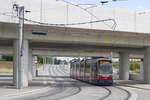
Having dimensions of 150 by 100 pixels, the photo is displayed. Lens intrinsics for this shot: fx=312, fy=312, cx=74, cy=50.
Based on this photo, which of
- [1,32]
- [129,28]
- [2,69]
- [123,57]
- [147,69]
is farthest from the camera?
[2,69]

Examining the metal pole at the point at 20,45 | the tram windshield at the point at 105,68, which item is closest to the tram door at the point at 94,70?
the tram windshield at the point at 105,68

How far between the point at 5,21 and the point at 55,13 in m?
4.54

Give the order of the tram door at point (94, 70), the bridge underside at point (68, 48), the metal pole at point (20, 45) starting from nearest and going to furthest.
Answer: the metal pole at point (20, 45), the tram door at point (94, 70), the bridge underside at point (68, 48)

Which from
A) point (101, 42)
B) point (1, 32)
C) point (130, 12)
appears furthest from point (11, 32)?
point (130, 12)

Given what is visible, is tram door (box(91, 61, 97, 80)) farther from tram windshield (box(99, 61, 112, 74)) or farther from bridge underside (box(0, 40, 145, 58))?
bridge underside (box(0, 40, 145, 58))

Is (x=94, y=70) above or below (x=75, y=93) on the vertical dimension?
above

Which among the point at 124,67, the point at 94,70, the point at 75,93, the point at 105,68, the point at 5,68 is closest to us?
the point at 75,93

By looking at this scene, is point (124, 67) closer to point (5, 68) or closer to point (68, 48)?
point (68, 48)

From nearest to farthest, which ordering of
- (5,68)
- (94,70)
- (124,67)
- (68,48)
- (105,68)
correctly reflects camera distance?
1. (105,68)
2. (94,70)
3. (68,48)
4. (124,67)
5. (5,68)

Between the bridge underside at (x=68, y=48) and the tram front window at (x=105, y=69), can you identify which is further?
the bridge underside at (x=68, y=48)

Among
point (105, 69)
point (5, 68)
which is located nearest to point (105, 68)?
point (105, 69)

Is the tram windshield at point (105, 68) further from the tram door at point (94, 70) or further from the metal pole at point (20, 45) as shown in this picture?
the metal pole at point (20, 45)

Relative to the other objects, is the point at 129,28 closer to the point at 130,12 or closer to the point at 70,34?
the point at 130,12

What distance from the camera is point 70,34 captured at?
30500 millimetres
